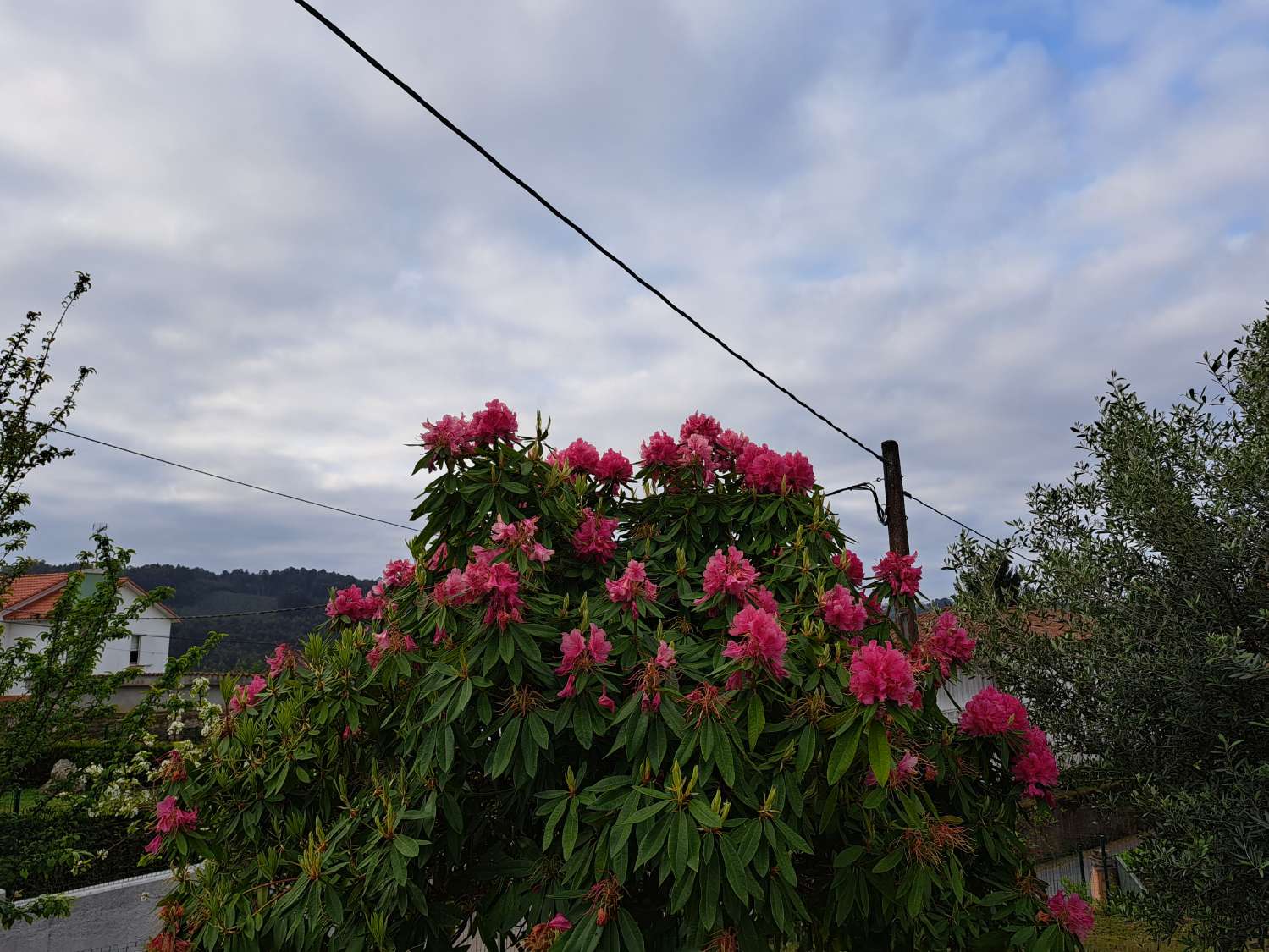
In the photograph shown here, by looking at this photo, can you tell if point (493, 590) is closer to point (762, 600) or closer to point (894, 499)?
point (762, 600)

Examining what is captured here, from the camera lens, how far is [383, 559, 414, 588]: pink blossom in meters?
4.48

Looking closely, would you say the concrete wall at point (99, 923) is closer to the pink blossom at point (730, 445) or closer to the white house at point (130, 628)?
the pink blossom at point (730, 445)

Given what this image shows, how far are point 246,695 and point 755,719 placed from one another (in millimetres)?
2899

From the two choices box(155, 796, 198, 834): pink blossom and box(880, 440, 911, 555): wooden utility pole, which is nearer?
box(155, 796, 198, 834): pink blossom

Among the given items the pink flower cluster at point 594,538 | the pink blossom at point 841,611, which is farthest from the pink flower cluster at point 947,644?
the pink flower cluster at point 594,538

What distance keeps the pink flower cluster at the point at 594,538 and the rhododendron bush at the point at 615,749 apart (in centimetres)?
2

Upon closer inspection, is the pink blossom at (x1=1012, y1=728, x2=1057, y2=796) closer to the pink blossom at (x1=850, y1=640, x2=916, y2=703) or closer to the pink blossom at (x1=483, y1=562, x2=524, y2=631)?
the pink blossom at (x1=850, y1=640, x2=916, y2=703)

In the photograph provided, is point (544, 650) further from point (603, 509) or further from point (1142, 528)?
point (1142, 528)

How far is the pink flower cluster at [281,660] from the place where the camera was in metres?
4.44

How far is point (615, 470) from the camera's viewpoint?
4.40 meters

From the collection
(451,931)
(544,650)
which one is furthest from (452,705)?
(451,931)

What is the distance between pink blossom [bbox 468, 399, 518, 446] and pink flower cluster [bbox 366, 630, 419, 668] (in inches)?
38.7

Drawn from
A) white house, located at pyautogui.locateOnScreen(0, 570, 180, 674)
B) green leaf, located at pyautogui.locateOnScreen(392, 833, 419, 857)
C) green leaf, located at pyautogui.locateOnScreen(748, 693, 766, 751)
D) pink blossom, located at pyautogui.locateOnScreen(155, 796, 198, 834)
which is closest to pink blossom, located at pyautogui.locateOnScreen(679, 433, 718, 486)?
green leaf, located at pyautogui.locateOnScreen(748, 693, 766, 751)

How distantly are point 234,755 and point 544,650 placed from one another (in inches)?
68.9
